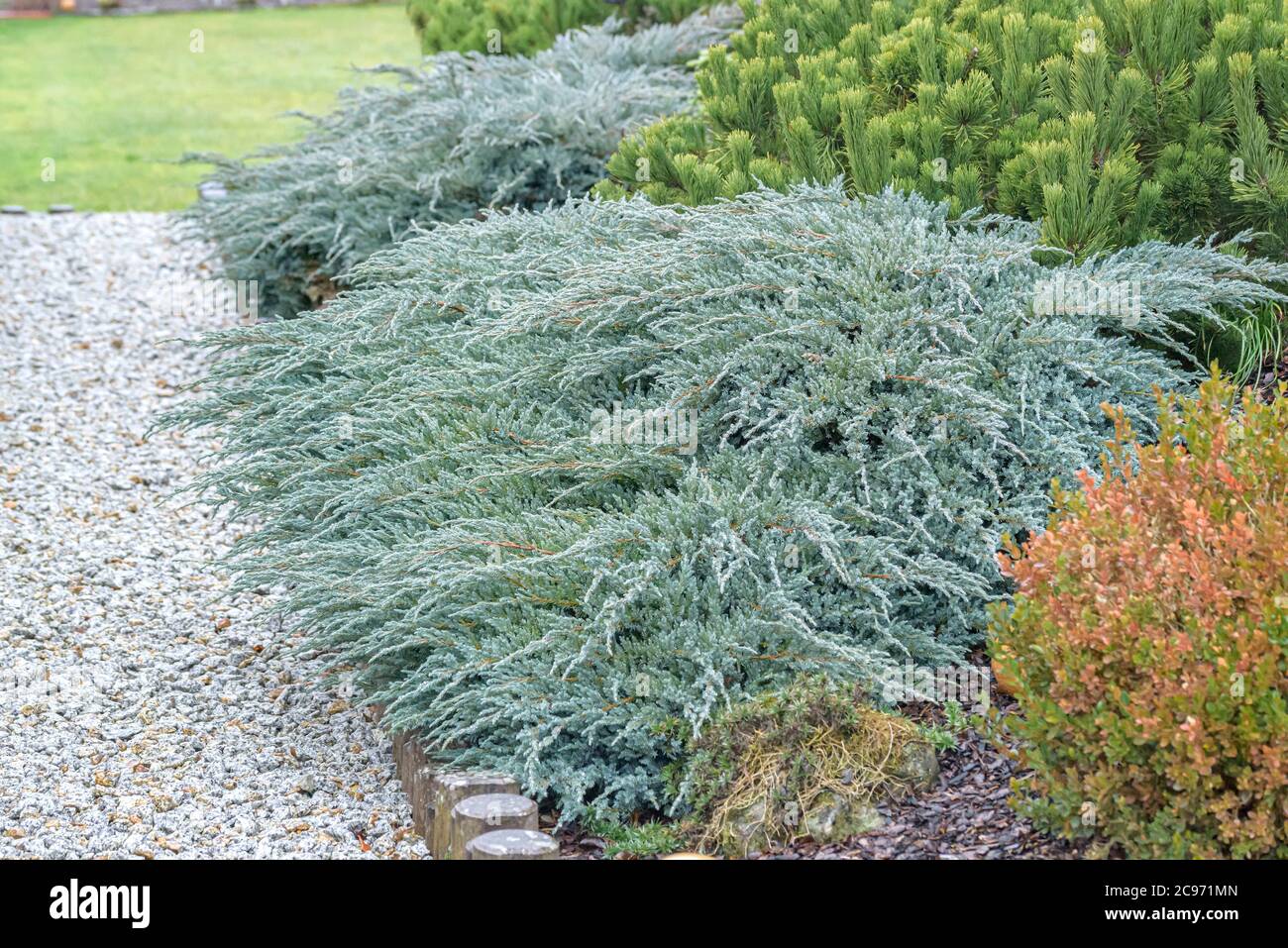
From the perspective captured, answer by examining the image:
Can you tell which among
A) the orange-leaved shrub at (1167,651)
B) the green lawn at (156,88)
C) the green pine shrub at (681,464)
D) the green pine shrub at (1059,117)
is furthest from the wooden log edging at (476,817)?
the green lawn at (156,88)

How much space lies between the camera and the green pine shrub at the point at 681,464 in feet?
11.4

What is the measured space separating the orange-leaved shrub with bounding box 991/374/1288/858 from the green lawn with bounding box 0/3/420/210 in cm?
817

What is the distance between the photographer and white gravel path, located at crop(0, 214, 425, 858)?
3684 millimetres

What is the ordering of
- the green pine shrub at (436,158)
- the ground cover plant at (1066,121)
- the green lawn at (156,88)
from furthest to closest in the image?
the green lawn at (156,88) → the green pine shrub at (436,158) → the ground cover plant at (1066,121)

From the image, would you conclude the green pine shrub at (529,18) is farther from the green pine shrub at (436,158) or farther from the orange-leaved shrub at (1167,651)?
the orange-leaved shrub at (1167,651)

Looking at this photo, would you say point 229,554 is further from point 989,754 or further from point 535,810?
point 989,754

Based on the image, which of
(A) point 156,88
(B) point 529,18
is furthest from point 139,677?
(A) point 156,88

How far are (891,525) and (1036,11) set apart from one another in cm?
240

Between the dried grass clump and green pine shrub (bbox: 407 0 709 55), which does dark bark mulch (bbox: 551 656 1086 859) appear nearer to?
the dried grass clump

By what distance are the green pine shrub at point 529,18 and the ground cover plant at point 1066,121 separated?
15.7 feet

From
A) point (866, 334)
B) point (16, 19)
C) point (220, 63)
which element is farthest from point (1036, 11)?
point (16, 19)

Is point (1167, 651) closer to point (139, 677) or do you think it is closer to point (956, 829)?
point (956, 829)

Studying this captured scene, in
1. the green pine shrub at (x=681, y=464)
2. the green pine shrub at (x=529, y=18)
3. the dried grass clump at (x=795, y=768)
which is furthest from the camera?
the green pine shrub at (x=529, y=18)
